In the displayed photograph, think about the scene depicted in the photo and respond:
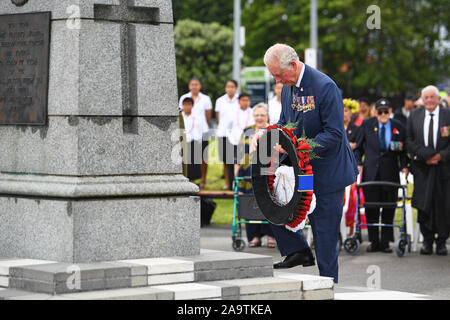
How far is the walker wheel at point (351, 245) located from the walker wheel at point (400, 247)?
548 millimetres

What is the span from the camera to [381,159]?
48.6ft

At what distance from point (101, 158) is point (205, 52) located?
48202mm

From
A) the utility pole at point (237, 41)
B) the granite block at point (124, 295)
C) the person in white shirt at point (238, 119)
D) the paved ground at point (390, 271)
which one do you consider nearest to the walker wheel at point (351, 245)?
the paved ground at point (390, 271)

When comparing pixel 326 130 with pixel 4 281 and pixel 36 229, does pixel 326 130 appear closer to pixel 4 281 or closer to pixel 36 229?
pixel 36 229

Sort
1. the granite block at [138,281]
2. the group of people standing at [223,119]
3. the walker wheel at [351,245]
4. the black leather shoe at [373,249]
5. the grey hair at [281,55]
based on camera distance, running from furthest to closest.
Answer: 1. the group of people standing at [223,119]
2. the black leather shoe at [373,249]
3. the walker wheel at [351,245]
4. the grey hair at [281,55]
5. the granite block at [138,281]

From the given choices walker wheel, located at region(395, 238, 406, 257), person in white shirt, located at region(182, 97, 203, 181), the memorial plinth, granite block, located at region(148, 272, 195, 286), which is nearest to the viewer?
granite block, located at region(148, 272, 195, 286)

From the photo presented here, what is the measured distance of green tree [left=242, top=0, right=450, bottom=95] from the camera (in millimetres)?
59094

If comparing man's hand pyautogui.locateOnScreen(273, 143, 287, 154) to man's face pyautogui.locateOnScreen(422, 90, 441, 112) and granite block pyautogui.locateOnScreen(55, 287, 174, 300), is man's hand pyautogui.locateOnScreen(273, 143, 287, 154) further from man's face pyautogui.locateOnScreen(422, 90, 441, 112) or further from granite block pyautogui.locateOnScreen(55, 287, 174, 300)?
man's face pyautogui.locateOnScreen(422, 90, 441, 112)

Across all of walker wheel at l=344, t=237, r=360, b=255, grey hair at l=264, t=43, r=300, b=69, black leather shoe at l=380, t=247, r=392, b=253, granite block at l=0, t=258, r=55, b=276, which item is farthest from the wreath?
black leather shoe at l=380, t=247, r=392, b=253

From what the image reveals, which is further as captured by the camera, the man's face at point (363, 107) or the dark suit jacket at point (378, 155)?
the man's face at point (363, 107)

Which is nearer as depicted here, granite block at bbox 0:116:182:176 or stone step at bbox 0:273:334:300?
stone step at bbox 0:273:334:300

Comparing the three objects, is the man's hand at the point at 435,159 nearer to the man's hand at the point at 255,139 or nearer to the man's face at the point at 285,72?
the man's face at the point at 285,72

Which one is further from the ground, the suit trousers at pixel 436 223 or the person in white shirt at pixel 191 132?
the person in white shirt at pixel 191 132

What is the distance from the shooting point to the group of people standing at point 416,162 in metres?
14.4
